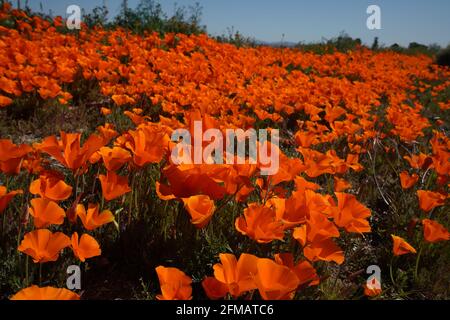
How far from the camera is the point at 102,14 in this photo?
8.83m

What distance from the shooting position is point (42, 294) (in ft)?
3.42

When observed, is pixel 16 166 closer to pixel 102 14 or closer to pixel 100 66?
pixel 100 66

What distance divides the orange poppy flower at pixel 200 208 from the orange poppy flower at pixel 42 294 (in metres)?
0.49

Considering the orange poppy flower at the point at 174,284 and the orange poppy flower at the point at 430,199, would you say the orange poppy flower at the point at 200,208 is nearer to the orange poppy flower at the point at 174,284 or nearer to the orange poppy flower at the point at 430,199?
the orange poppy flower at the point at 174,284

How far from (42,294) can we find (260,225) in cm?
A: 76

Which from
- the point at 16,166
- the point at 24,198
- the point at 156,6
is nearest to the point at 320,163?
the point at 16,166

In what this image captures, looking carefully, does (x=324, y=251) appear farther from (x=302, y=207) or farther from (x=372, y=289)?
(x=372, y=289)

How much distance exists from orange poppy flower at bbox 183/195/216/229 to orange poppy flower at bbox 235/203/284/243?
0.38 feet

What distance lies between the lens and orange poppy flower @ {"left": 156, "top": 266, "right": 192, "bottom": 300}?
3.84ft

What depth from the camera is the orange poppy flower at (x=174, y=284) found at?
117 cm

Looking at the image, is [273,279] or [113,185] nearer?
[273,279]

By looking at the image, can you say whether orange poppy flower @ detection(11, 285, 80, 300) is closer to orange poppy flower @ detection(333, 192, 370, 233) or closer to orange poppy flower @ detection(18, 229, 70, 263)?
orange poppy flower @ detection(18, 229, 70, 263)

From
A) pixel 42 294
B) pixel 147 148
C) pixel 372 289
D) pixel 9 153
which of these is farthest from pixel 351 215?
pixel 9 153
